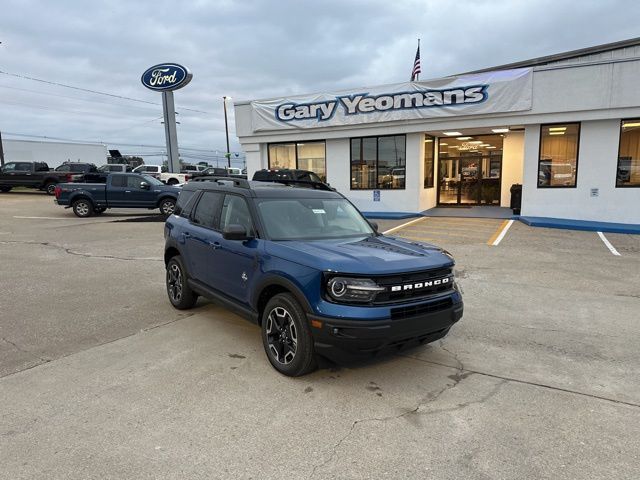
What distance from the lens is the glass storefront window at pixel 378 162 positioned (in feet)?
56.9

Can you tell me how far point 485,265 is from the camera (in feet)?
29.7

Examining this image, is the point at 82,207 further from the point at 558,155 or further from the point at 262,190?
the point at 558,155

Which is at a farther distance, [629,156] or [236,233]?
[629,156]

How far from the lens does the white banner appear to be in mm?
14602

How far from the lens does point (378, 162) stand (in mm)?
17797

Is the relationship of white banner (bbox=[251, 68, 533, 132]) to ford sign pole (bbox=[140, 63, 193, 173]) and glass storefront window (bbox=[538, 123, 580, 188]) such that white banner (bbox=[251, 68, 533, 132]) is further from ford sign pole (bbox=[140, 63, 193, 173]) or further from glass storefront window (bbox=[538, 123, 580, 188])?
ford sign pole (bbox=[140, 63, 193, 173])

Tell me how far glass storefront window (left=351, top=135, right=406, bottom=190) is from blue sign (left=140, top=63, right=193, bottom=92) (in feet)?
39.0

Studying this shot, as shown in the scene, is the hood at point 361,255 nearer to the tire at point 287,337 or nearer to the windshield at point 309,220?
the windshield at point 309,220

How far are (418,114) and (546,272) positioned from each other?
9.42 meters

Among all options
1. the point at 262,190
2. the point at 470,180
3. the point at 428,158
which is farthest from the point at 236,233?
the point at 470,180

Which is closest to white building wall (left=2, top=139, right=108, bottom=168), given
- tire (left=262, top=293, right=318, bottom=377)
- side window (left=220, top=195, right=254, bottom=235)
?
side window (left=220, top=195, right=254, bottom=235)

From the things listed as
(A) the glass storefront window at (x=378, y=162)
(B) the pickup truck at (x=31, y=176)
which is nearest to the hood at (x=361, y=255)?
(A) the glass storefront window at (x=378, y=162)

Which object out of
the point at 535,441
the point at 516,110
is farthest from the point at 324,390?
the point at 516,110

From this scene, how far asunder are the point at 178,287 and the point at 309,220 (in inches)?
94.1
